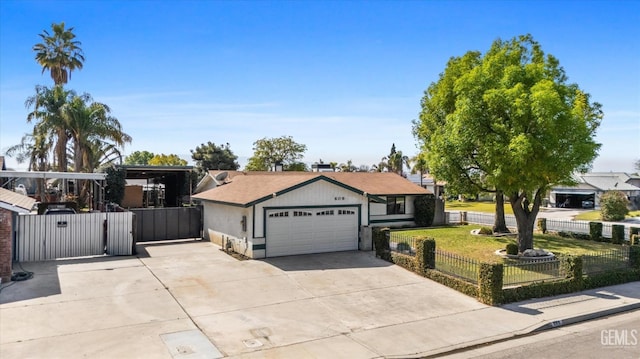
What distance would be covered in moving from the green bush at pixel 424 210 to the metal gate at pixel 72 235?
20.7 m

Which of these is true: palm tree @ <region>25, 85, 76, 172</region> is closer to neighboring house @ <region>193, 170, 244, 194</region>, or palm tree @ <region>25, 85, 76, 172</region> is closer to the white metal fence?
neighboring house @ <region>193, 170, 244, 194</region>

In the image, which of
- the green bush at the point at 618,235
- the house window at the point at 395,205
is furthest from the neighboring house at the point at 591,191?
the house window at the point at 395,205

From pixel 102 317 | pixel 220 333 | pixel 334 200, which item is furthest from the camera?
pixel 334 200

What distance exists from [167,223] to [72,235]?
231 inches

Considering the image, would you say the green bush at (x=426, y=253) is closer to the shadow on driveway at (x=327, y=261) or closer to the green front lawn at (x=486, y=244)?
the shadow on driveway at (x=327, y=261)

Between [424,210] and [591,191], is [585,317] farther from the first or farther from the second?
[591,191]

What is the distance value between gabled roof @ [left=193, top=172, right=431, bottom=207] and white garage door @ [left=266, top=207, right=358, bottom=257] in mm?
1097

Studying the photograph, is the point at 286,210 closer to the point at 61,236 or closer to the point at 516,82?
the point at 61,236

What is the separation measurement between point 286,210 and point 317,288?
218 inches

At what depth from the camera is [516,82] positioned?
1959cm

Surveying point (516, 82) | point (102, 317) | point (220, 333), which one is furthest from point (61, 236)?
point (516, 82)

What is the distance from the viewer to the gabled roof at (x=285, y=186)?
65.2ft

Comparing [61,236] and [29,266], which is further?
[61,236]

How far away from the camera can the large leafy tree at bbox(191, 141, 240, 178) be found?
6269cm
